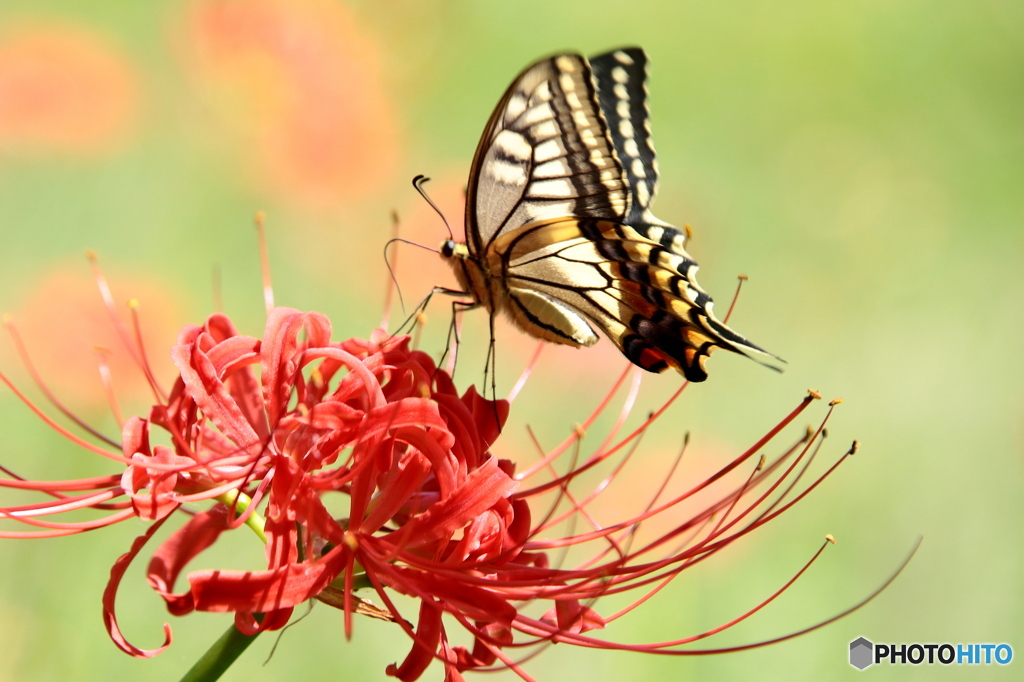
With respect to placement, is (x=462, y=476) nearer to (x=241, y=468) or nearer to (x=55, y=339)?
(x=241, y=468)

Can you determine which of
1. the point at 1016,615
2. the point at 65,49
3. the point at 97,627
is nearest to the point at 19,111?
the point at 65,49

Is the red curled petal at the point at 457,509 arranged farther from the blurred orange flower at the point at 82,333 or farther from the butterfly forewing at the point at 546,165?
the blurred orange flower at the point at 82,333

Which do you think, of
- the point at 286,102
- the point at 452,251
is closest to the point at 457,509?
the point at 452,251

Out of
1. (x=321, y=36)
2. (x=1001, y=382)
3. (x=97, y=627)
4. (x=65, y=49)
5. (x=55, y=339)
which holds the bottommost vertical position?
(x=97, y=627)

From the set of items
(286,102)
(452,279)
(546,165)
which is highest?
(286,102)

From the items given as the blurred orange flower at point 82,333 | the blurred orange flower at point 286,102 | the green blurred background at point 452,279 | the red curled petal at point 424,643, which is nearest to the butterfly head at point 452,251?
the red curled petal at point 424,643

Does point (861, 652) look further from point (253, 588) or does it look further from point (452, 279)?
point (253, 588)
